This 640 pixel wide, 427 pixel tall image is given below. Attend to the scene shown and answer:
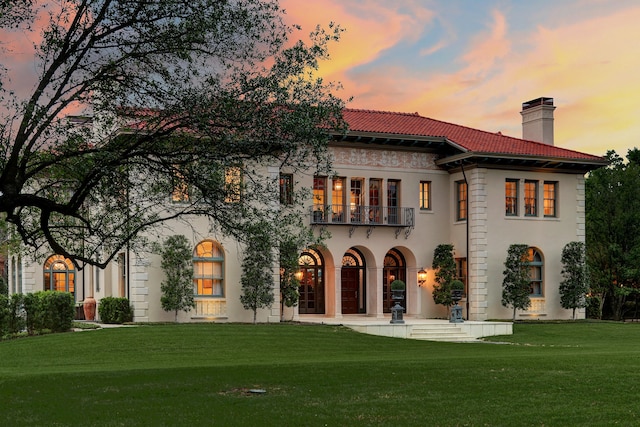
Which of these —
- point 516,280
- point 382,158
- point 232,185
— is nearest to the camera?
point 232,185

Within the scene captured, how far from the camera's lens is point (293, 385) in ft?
49.3

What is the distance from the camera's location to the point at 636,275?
1496 inches

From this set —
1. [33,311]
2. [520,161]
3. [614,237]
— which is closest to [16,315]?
[33,311]

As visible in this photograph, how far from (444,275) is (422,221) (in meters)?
2.34

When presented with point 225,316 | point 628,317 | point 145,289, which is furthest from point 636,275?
point 145,289

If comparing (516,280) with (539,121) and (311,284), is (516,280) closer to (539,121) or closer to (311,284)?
(311,284)

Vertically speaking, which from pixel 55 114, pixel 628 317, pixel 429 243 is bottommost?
pixel 628 317

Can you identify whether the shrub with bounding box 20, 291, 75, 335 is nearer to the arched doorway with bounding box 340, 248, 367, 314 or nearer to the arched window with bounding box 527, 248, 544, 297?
the arched doorway with bounding box 340, 248, 367, 314

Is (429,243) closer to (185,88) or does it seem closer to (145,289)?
(145,289)

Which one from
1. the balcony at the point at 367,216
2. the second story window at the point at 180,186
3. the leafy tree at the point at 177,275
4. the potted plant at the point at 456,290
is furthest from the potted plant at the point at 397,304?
the second story window at the point at 180,186

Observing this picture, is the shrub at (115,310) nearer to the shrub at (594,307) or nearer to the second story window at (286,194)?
the second story window at (286,194)

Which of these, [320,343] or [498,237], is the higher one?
[498,237]

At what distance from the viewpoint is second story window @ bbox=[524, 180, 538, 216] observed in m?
35.0

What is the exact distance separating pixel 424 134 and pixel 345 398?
859 inches
